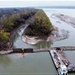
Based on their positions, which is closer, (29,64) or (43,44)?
(29,64)

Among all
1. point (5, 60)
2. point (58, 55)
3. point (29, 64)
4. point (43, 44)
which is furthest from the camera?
point (43, 44)

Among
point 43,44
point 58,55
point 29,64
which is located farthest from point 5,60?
point 43,44

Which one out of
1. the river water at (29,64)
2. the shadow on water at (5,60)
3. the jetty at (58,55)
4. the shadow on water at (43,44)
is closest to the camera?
the river water at (29,64)

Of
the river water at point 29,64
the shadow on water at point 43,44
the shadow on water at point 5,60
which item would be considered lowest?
the shadow on water at point 43,44

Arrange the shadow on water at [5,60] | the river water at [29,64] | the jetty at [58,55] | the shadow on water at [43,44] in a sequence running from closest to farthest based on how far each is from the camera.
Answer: the river water at [29,64], the jetty at [58,55], the shadow on water at [5,60], the shadow on water at [43,44]

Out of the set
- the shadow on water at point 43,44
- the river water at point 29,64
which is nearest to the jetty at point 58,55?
the river water at point 29,64

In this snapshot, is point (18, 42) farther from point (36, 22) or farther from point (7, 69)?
point (7, 69)

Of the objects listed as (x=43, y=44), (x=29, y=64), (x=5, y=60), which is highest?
(x=29, y=64)

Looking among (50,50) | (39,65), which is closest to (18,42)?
(50,50)

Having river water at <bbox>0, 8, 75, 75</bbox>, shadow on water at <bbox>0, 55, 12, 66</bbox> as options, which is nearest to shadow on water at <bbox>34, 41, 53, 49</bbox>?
river water at <bbox>0, 8, 75, 75</bbox>

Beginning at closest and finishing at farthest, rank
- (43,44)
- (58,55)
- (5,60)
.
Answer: (58,55) → (5,60) → (43,44)

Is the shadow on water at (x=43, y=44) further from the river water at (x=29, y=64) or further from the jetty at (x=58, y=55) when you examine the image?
the river water at (x=29, y=64)

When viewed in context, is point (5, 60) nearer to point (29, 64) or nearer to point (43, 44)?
point (29, 64)

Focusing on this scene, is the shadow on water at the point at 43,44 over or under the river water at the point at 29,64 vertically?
under
